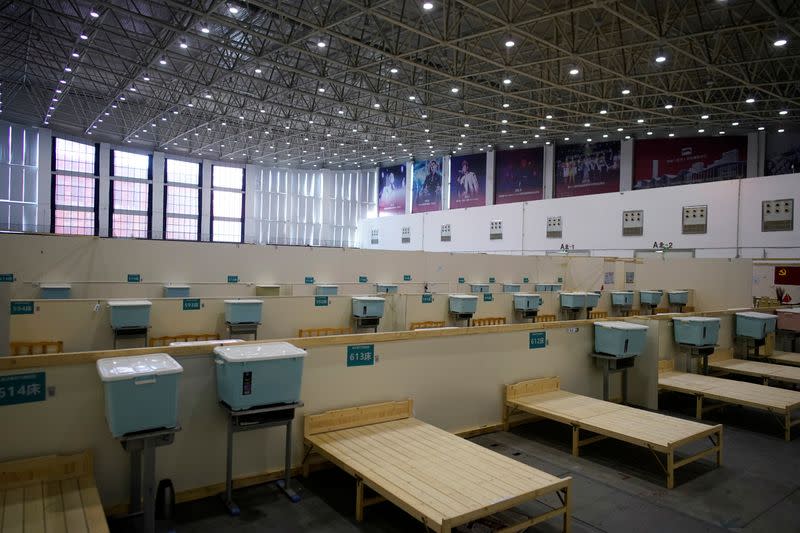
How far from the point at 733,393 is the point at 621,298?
219 inches

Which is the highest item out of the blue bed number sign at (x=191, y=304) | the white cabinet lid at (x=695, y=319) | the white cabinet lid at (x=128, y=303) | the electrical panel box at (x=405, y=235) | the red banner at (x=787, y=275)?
the electrical panel box at (x=405, y=235)

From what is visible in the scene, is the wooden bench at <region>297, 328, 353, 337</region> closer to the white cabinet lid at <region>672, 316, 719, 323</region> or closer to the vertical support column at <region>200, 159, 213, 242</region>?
the white cabinet lid at <region>672, 316, 719, 323</region>

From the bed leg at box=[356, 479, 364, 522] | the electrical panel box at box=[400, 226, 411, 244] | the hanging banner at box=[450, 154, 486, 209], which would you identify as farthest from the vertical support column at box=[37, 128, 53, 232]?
the bed leg at box=[356, 479, 364, 522]

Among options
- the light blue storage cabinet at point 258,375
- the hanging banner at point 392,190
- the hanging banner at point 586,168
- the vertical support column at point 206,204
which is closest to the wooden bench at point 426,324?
the light blue storage cabinet at point 258,375

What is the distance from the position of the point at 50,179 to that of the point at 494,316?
24.4 m

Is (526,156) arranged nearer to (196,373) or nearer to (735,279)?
(735,279)

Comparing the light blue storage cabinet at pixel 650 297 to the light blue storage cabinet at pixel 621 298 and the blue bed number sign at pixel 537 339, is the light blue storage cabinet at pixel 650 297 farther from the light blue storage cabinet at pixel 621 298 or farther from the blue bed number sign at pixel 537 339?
the blue bed number sign at pixel 537 339

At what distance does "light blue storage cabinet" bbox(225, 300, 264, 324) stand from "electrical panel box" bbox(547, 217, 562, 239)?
14425 millimetres

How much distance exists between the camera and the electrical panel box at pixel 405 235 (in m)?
21.6

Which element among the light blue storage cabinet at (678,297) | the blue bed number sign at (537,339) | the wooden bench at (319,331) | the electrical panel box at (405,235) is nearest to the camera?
the blue bed number sign at (537,339)

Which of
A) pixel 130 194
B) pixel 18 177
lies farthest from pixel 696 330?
pixel 130 194

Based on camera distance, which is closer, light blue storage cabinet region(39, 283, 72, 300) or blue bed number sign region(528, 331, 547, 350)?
blue bed number sign region(528, 331, 547, 350)

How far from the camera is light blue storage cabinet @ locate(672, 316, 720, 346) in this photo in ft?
21.4

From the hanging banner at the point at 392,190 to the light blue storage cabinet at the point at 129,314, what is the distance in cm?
2957
